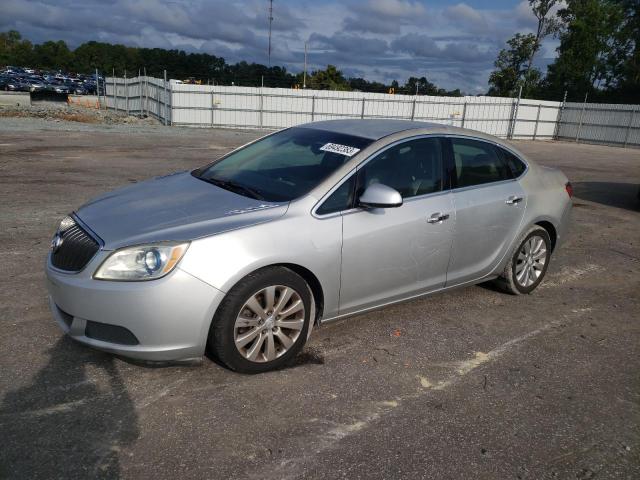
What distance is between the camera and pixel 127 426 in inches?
112

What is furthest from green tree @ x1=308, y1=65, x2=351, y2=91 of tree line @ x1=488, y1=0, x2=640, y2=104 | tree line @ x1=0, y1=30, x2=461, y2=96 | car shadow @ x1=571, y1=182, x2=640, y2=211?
car shadow @ x1=571, y1=182, x2=640, y2=211

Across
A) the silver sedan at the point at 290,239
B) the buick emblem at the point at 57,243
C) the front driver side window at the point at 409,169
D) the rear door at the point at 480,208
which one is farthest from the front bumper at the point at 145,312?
the rear door at the point at 480,208

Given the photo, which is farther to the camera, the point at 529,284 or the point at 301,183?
the point at 529,284

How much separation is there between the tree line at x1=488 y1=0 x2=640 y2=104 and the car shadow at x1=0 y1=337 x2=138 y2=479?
4548 centimetres

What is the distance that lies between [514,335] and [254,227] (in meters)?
2.34

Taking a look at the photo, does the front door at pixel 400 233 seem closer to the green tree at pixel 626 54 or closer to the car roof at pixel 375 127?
the car roof at pixel 375 127

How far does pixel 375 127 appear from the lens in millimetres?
4379

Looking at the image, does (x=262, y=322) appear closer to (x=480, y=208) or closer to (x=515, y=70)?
(x=480, y=208)

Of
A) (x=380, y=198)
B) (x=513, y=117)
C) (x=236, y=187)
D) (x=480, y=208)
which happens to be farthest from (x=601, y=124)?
(x=236, y=187)

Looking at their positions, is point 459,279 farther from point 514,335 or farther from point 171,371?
point 171,371

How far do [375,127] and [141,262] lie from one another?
2.25 m

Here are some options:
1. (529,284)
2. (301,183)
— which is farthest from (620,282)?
(301,183)

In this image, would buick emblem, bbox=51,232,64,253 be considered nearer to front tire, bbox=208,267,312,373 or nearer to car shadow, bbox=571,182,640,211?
front tire, bbox=208,267,312,373

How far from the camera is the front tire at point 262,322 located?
3.16 m
